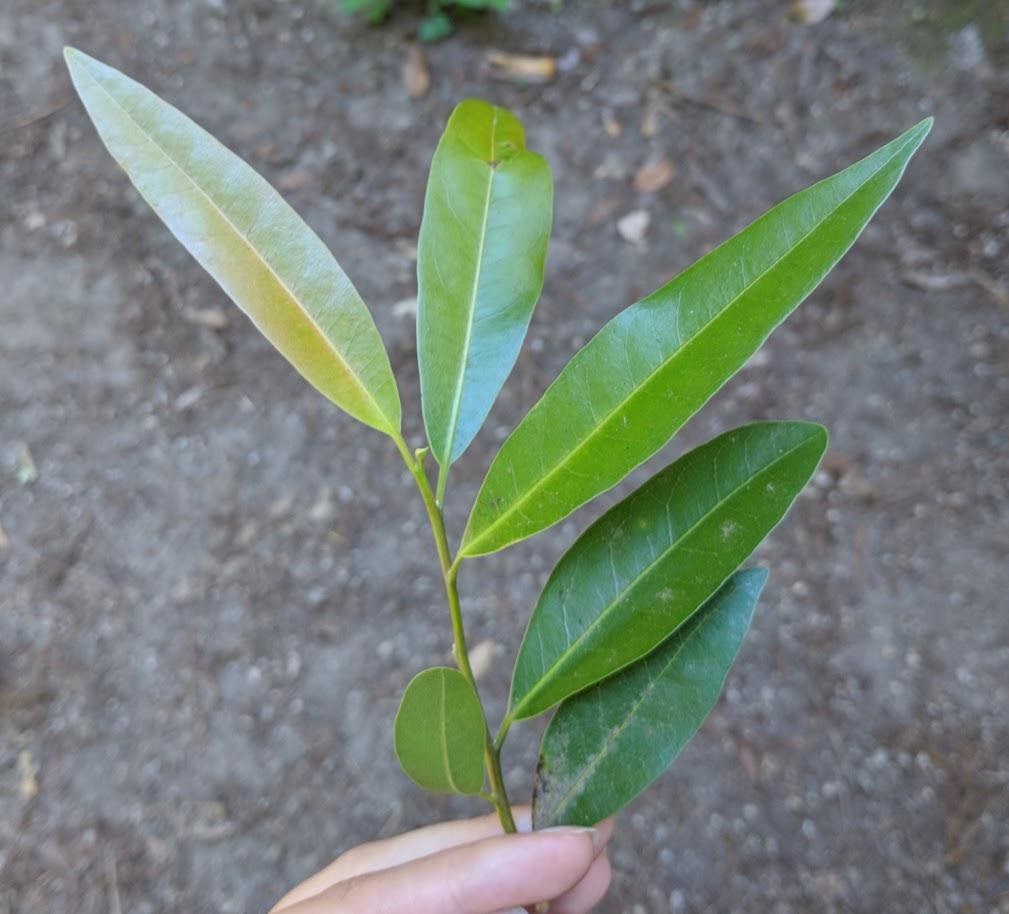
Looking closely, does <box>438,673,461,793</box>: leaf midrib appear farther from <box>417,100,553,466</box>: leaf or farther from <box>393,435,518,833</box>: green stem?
<box>417,100,553,466</box>: leaf

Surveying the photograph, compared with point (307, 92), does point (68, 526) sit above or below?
below

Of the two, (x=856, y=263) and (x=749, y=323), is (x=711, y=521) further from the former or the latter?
(x=856, y=263)

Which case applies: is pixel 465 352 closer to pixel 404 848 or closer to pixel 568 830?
pixel 568 830

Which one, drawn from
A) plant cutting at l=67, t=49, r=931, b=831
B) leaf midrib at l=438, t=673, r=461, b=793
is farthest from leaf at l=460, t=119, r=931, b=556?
leaf midrib at l=438, t=673, r=461, b=793

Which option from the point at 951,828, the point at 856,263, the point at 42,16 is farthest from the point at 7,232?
the point at 951,828

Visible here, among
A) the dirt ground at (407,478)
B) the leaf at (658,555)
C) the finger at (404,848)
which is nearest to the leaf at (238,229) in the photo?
the leaf at (658,555)

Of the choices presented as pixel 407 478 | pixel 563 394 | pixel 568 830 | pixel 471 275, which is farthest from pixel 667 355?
pixel 407 478
